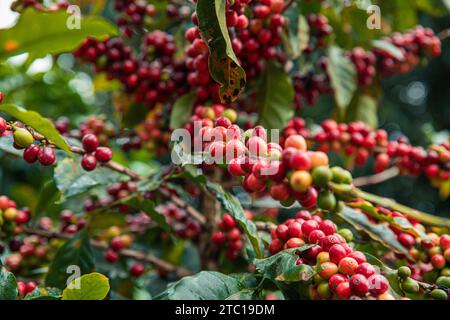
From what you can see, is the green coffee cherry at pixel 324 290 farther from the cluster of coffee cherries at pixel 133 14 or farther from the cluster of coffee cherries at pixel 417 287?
the cluster of coffee cherries at pixel 133 14

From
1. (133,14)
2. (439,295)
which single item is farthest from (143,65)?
(439,295)

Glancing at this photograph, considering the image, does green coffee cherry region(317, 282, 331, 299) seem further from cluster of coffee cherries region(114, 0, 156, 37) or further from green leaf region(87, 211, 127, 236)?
cluster of coffee cherries region(114, 0, 156, 37)

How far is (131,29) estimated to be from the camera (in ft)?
4.40

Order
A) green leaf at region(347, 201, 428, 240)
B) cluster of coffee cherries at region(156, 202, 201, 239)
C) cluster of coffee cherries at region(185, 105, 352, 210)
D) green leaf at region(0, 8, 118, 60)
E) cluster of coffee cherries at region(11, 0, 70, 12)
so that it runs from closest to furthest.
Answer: cluster of coffee cherries at region(185, 105, 352, 210) → green leaf at region(347, 201, 428, 240) → green leaf at region(0, 8, 118, 60) → cluster of coffee cherries at region(11, 0, 70, 12) → cluster of coffee cherries at region(156, 202, 201, 239)

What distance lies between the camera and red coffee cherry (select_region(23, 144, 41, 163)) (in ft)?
2.42

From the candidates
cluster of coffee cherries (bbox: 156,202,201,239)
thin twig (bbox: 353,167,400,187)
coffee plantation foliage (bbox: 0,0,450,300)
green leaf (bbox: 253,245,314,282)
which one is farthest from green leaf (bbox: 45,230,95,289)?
thin twig (bbox: 353,167,400,187)

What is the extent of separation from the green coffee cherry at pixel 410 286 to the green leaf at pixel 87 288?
0.39 m

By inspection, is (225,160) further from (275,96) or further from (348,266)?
(275,96)

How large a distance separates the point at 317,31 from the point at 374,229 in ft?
1.96

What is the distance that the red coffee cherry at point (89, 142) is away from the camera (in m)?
0.85

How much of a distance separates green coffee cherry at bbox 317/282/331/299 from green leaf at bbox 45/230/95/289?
20.5 inches

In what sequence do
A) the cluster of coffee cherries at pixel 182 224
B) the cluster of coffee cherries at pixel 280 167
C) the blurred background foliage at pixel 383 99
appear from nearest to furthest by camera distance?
the cluster of coffee cherries at pixel 280 167
the cluster of coffee cherries at pixel 182 224
the blurred background foliage at pixel 383 99

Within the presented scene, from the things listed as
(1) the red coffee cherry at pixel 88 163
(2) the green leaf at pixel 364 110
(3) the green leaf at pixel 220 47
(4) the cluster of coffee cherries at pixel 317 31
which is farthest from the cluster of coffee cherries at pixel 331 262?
(2) the green leaf at pixel 364 110

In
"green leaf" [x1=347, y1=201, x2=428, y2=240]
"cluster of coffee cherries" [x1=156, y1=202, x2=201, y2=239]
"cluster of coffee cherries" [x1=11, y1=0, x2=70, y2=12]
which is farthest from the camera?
"cluster of coffee cherries" [x1=156, y1=202, x2=201, y2=239]
